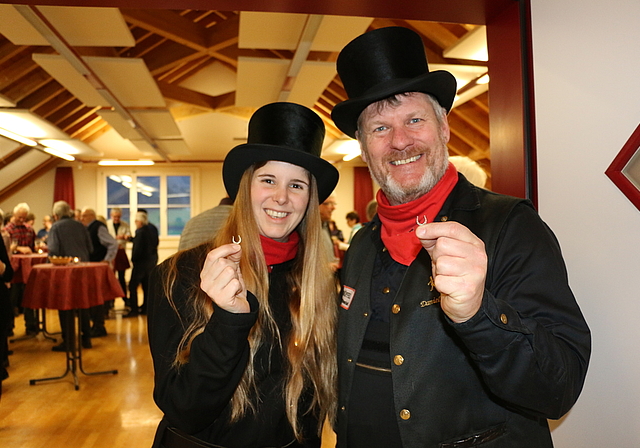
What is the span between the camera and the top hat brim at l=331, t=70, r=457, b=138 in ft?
5.24

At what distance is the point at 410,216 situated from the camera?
1625 millimetres

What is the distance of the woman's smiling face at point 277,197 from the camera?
185cm

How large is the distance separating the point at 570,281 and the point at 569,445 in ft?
1.87

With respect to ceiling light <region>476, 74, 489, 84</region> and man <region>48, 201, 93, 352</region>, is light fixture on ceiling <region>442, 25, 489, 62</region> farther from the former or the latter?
man <region>48, 201, 93, 352</region>

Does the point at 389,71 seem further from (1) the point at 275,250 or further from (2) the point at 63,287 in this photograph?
(2) the point at 63,287

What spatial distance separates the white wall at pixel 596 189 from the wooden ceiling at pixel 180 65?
3700 millimetres

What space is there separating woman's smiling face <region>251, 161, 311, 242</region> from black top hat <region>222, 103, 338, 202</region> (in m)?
0.04

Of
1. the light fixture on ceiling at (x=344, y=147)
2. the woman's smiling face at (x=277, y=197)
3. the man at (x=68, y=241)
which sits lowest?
the man at (x=68, y=241)

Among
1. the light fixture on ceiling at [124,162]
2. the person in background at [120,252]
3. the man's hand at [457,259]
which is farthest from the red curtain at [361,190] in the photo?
the man's hand at [457,259]

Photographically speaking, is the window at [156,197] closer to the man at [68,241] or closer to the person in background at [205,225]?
the man at [68,241]

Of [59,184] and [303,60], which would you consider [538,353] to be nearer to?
[303,60]

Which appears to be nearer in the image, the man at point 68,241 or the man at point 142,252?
the man at point 68,241

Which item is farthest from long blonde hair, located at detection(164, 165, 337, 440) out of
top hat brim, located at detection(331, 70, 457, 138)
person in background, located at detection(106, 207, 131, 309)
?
person in background, located at detection(106, 207, 131, 309)

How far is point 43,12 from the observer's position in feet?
12.0
